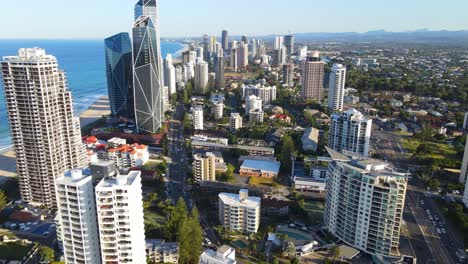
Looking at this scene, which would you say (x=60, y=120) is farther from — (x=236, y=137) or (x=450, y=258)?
(x=450, y=258)

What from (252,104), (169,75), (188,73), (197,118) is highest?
(169,75)

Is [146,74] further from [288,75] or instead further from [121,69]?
[288,75]

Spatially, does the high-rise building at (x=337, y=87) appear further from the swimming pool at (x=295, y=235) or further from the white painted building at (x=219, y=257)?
the white painted building at (x=219, y=257)

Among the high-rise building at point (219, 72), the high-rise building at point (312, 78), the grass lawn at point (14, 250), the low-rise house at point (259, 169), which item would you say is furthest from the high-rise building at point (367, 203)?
the high-rise building at point (219, 72)

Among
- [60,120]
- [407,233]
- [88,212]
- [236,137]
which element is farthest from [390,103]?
[88,212]

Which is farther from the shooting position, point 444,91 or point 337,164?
point 444,91

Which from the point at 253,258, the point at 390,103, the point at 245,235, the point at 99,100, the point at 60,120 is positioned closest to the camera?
the point at 253,258

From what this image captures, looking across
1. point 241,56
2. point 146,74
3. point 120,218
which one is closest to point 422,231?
point 120,218

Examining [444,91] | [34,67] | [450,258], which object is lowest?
[450,258]
